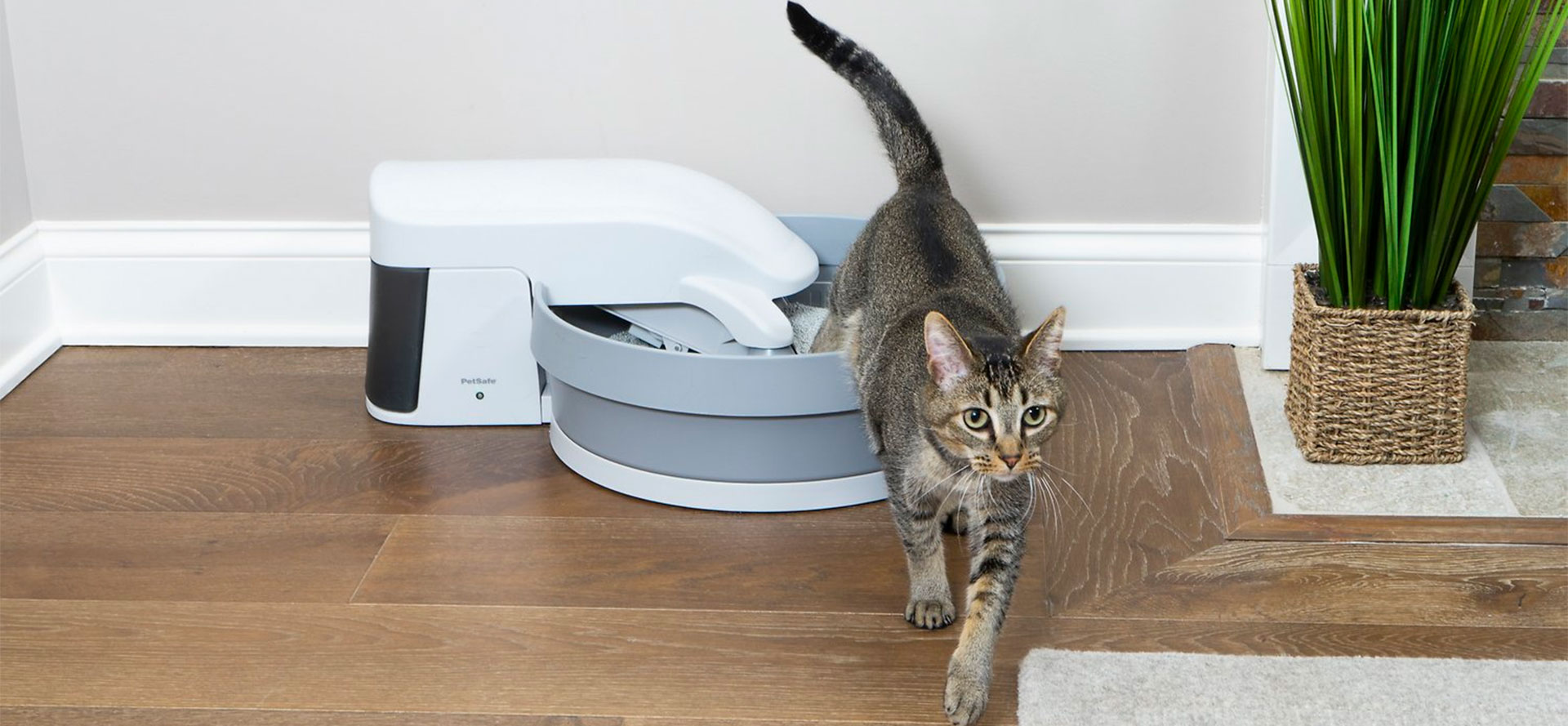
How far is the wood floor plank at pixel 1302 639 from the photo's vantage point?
147 centimetres

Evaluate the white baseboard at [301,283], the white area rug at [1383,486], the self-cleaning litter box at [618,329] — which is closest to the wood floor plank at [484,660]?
the self-cleaning litter box at [618,329]

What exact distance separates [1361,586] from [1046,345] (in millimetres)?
490

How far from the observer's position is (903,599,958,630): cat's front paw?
1529 millimetres

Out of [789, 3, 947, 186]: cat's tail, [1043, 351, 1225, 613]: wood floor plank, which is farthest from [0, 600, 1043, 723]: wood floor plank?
[789, 3, 947, 186]: cat's tail

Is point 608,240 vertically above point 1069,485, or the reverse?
point 608,240

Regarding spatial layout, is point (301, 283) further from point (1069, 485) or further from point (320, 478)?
point (1069, 485)

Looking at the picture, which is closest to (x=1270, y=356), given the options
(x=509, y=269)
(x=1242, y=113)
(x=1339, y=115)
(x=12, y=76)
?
(x=1242, y=113)

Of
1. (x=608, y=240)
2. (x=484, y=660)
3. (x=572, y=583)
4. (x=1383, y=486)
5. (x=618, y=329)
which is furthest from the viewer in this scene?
(x=618, y=329)

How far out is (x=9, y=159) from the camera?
220 cm

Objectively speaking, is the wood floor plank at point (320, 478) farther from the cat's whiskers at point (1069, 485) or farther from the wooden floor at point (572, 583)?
the cat's whiskers at point (1069, 485)

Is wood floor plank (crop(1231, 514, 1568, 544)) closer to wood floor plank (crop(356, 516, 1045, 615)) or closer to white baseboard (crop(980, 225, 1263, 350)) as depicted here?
wood floor plank (crop(356, 516, 1045, 615))

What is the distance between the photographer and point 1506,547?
5.36ft

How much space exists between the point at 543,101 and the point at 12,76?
31.4 inches

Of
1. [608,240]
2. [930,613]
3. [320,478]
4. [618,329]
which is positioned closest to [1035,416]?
[930,613]
